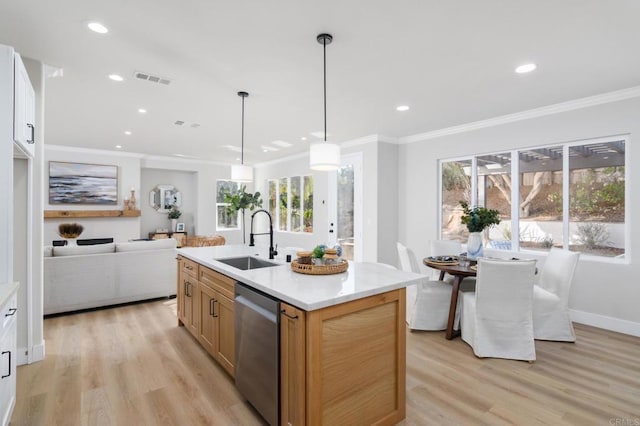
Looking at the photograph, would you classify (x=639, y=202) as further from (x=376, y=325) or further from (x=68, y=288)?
(x=68, y=288)

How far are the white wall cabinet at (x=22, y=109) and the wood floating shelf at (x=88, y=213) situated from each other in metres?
5.18

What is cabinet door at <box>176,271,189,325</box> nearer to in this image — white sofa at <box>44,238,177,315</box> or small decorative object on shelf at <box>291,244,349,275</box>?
white sofa at <box>44,238,177,315</box>

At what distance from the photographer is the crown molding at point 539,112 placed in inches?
136

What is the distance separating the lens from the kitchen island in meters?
1.61

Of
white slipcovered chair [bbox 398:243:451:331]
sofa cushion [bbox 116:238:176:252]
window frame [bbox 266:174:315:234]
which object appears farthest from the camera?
window frame [bbox 266:174:315:234]

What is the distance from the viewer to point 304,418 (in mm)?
1613

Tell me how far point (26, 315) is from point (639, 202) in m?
6.00

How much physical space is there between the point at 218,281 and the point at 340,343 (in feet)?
4.18

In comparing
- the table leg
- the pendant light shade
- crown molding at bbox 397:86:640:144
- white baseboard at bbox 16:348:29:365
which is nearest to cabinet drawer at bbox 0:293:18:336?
white baseboard at bbox 16:348:29:365

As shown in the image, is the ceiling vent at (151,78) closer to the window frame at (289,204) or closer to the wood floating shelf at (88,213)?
the window frame at (289,204)

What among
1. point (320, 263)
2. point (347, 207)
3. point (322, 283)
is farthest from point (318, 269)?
point (347, 207)

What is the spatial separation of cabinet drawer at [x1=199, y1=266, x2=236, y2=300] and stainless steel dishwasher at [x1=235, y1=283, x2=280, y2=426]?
16 centimetres

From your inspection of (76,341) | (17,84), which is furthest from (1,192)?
(76,341)

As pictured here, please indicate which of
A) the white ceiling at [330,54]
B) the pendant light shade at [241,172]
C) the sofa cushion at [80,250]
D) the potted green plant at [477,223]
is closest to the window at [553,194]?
the white ceiling at [330,54]
